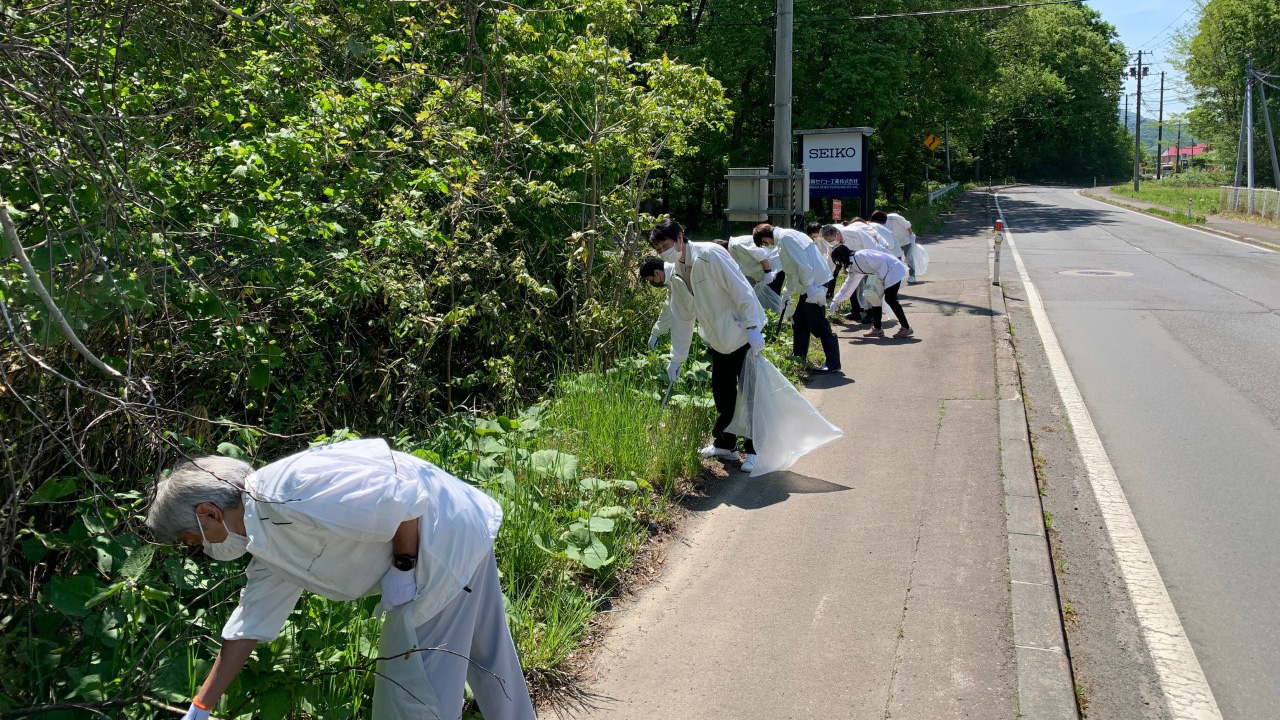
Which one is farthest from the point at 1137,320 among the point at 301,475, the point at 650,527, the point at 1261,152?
the point at 1261,152

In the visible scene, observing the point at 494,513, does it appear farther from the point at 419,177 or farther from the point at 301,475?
the point at 419,177

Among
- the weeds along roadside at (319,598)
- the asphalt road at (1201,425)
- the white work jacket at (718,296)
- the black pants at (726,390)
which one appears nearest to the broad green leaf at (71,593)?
the weeds along roadside at (319,598)

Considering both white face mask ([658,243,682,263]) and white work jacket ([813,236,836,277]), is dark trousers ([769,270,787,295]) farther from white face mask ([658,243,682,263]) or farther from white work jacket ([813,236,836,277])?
white face mask ([658,243,682,263])

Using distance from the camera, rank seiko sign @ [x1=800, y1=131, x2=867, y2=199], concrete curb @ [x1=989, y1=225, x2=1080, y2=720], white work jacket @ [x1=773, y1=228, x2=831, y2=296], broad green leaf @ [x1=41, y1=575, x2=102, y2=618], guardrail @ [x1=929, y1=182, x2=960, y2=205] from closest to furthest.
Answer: broad green leaf @ [x1=41, y1=575, x2=102, y2=618] < concrete curb @ [x1=989, y1=225, x2=1080, y2=720] < white work jacket @ [x1=773, y1=228, x2=831, y2=296] < seiko sign @ [x1=800, y1=131, x2=867, y2=199] < guardrail @ [x1=929, y1=182, x2=960, y2=205]

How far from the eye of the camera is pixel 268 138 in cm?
473

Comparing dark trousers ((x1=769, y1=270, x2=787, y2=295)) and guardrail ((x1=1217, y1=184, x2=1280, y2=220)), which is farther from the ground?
guardrail ((x1=1217, y1=184, x2=1280, y2=220))

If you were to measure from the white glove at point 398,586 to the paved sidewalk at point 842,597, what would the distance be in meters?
1.22

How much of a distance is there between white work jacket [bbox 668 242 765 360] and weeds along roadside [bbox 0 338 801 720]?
3.13 feet

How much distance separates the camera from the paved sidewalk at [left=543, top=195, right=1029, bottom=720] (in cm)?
406

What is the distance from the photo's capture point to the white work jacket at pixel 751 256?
1043 centimetres

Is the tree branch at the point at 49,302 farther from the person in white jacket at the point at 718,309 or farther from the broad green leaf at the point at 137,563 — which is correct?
the person in white jacket at the point at 718,309

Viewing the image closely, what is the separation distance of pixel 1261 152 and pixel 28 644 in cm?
7491

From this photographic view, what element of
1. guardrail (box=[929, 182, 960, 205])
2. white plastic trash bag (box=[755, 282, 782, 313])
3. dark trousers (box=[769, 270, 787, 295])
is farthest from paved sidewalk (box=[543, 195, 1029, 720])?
guardrail (box=[929, 182, 960, 205])

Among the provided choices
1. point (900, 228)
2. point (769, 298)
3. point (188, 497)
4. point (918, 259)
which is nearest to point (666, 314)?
point (769, 298)
